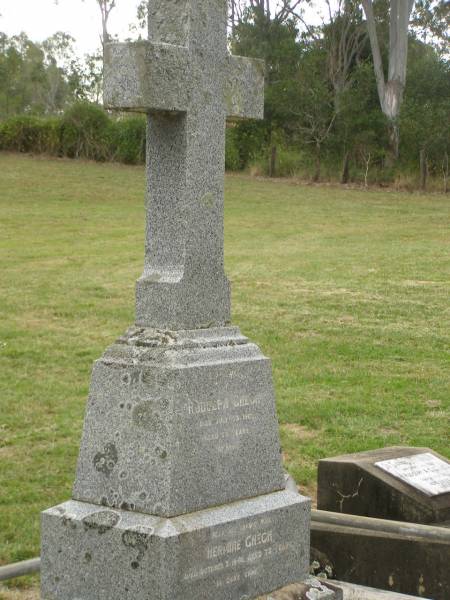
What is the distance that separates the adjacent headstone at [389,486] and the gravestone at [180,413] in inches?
33.7

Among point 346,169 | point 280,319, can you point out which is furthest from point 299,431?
point 346,169

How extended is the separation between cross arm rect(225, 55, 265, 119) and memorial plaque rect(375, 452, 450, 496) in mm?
2011

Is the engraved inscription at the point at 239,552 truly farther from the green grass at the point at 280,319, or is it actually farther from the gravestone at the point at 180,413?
the green grass at the point at 280,319

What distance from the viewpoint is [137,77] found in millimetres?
4000

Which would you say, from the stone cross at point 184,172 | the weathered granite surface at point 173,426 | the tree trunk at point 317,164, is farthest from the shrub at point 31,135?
the weathered granite surface at point 173,426

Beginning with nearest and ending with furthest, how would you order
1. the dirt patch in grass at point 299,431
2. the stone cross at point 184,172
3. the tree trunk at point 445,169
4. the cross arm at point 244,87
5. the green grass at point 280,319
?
the stone cross at point 184,172, the cross arm at point 244,87, the green grass at point 280,319, the dirt patch in grass at point 299,431, the tree trunk at point 445,169

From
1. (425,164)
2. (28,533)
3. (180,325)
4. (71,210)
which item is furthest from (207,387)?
(425,164)

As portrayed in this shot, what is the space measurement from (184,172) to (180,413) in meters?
1.02

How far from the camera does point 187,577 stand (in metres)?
3.84

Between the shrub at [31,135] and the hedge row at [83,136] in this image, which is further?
the shrub at [31,135]

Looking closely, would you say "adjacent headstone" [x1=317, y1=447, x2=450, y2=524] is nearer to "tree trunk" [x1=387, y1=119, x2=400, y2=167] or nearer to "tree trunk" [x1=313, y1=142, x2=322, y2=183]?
"tree trunk" [x1=313, y1=142, x2=322, y2=183]

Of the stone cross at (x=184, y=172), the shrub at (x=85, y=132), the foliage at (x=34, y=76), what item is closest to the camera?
the stone cross at (x=184, y=172)

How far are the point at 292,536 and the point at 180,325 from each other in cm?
105

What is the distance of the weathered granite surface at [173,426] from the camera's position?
3938 mm
